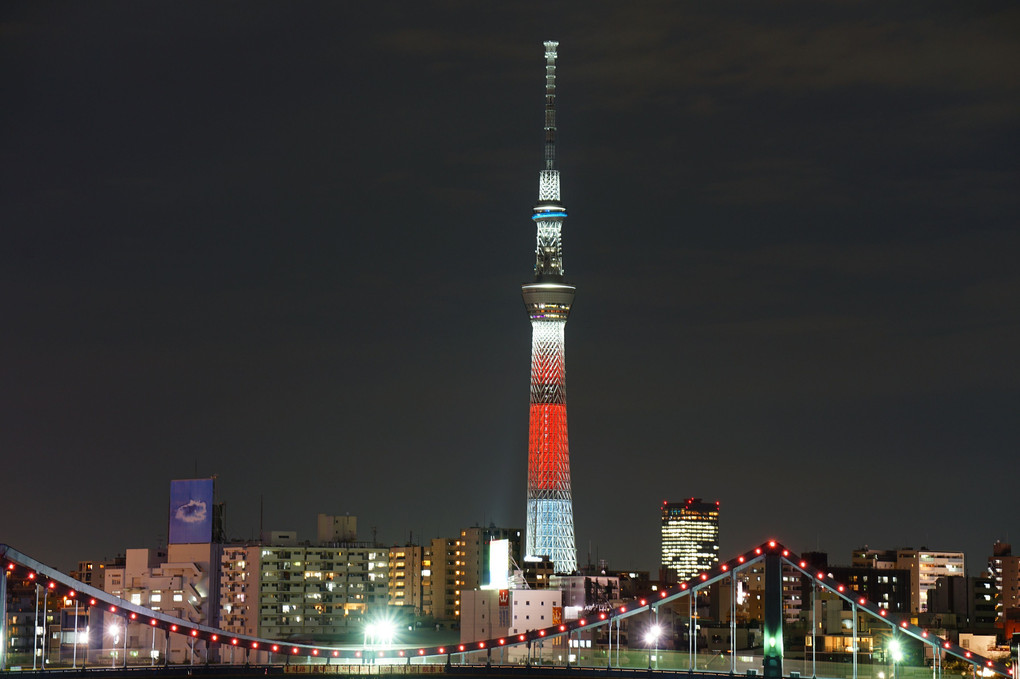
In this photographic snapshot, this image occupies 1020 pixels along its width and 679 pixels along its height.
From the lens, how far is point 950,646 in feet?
Answer: 256

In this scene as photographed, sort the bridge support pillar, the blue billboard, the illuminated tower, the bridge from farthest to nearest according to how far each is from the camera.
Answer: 1. the illuminated tower
2. the blue billboard
3. the bridge
4. the bridge support pillar

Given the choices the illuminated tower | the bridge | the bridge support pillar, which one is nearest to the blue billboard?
the illuminated tower

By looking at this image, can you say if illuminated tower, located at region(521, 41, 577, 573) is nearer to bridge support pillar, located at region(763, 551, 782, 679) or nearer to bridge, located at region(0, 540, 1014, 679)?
bridge, located at region(0, 540, 1014, 679)

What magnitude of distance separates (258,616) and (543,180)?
50.0 meters

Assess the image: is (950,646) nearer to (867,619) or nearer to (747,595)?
(867,619)

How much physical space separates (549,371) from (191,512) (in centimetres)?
3780

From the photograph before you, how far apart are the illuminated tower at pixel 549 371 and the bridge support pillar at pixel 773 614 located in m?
86.4

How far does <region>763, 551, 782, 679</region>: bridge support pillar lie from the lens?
7831 centimetres

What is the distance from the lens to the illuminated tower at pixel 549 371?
6585 inches

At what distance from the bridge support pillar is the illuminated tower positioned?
284ft

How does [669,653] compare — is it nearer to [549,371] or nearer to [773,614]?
[773,614]

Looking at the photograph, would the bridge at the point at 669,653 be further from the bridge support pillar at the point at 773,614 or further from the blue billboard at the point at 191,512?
the blue billboard at the point at 191,512

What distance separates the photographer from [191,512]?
154 meters

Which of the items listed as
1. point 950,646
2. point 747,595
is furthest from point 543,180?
point 950,646
